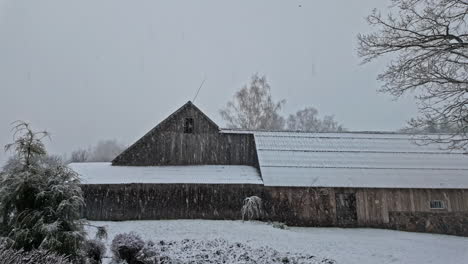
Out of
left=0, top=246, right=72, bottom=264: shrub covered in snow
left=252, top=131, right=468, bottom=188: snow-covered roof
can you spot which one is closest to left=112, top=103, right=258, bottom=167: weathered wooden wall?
left=252, top=131, right=468, bottom=188: snow-covered roof

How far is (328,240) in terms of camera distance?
12.6m

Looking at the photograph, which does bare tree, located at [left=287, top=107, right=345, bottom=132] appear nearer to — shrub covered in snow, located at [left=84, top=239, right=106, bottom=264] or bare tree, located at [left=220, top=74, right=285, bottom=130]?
bare tree, located at [left=220, top=74, right=285, bottom=130]

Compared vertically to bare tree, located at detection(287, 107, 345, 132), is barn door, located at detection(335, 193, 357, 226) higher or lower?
lower

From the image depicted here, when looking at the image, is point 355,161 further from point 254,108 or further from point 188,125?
point 254,108

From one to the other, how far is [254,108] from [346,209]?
59.7ft

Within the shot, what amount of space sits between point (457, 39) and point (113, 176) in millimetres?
16402

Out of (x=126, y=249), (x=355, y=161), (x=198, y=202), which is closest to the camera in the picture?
(x=126, y=249)

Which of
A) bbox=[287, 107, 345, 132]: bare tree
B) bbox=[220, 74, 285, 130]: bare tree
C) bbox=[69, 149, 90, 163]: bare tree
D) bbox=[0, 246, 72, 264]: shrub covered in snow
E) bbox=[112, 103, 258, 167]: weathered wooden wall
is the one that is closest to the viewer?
bbox=[0, 246, 72, 264]: shrub covered in snow

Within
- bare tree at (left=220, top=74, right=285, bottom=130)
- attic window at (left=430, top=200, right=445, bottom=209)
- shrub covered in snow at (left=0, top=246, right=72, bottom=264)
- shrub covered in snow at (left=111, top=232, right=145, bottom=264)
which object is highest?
bare tree at (left=220, top=74, right=285, bottom=130)

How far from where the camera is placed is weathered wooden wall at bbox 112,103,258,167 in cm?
1932

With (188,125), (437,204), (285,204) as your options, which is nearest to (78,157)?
(188,125)

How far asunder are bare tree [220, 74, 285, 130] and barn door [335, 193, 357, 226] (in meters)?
16.7

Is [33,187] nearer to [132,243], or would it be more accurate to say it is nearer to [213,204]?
[132,243]

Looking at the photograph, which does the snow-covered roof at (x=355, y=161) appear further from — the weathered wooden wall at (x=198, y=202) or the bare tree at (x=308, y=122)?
the bare tree at (x=308, y=122)
